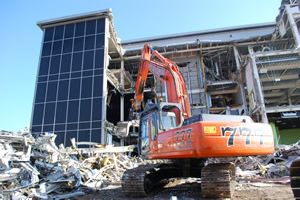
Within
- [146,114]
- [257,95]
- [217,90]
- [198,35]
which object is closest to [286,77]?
[257,95]

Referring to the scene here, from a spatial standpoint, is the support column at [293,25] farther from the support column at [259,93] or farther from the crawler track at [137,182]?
the crawler track at [137,182]

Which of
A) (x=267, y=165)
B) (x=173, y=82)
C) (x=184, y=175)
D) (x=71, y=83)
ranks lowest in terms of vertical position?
(x=184, y=175)

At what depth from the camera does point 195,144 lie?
5.53 metres

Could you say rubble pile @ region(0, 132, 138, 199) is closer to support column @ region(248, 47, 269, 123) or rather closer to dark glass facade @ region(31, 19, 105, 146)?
dark glass facade @ region(31, 19, 105, 146)

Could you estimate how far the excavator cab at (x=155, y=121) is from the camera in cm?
734

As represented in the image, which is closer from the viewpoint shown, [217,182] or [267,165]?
[217,182]

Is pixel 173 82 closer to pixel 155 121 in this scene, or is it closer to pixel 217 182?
pixel 155 121

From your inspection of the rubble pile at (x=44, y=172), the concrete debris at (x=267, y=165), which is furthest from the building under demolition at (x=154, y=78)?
the rubble pile at (x=44, y=172)

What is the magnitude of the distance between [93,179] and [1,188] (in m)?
3.01

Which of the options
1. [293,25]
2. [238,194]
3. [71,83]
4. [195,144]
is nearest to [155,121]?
[195,144]

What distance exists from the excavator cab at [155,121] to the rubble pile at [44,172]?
2527 millimetres

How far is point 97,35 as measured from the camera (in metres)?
26.2

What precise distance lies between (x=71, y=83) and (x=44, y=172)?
16.2 metres

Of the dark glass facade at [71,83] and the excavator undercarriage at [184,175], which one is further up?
the dark glass facade at [71,83]
